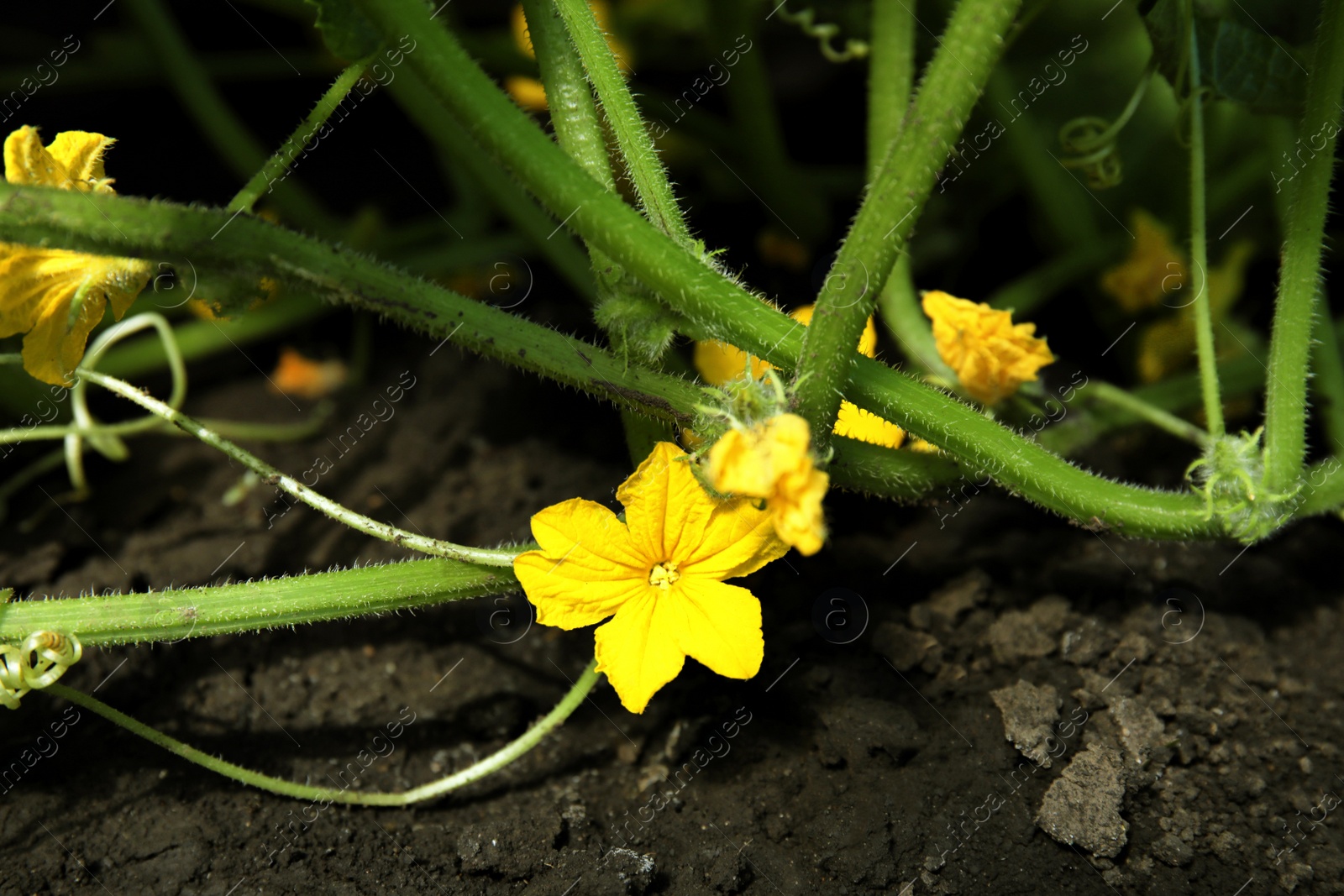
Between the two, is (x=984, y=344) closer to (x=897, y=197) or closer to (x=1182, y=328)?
(x=897, y=197)

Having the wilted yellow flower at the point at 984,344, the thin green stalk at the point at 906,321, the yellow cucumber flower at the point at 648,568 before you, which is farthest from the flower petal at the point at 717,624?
the thin green stalk at the point at 906,321

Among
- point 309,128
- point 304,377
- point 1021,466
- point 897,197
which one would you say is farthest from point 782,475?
point 304,377

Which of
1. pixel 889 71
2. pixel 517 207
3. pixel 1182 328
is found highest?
pixel 889 71

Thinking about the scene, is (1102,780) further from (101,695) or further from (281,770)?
(101,695)

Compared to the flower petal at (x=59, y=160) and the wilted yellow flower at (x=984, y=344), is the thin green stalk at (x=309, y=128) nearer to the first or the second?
the flower petal at (x=59, y=160)

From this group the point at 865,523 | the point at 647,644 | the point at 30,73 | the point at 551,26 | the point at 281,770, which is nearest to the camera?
the point at 647,644

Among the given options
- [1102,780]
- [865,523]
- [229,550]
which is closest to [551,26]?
[865,523]
